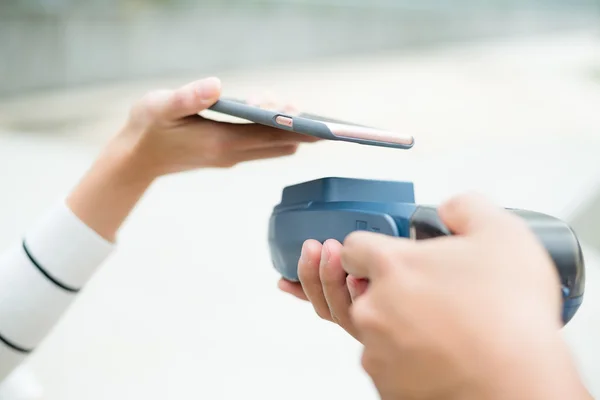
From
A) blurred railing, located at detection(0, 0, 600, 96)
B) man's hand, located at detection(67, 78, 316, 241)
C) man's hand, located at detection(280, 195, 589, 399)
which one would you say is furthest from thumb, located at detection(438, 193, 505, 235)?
blurred railing, located at detection(0, 0, 600, 96)

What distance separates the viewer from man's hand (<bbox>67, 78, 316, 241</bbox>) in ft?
1.65

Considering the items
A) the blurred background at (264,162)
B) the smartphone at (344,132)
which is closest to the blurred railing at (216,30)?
the blurred background at (264,162)

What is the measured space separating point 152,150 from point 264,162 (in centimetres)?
69

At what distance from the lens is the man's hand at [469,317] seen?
0.21 meters

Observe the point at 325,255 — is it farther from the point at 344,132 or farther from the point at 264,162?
the point at 264,162

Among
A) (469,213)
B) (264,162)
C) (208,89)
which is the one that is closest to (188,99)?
(208,89)

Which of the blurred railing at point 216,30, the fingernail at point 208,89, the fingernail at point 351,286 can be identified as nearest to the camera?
the fingernail at point 351,286

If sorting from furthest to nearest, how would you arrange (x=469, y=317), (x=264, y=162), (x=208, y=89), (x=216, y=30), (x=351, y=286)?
(x=216, y=30)
(x=264, y=162)
(x=208, y=89)
(x=351, y=286)
(x=469, y=317)

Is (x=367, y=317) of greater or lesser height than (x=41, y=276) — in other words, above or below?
above

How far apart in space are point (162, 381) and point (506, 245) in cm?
48

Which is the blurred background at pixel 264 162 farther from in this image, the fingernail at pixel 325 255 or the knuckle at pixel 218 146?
the knuckle at pixel 218 146

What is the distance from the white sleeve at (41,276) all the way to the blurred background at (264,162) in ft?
0.50

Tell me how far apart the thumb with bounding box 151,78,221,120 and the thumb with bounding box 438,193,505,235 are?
0.24 m

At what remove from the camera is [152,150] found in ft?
1.70
